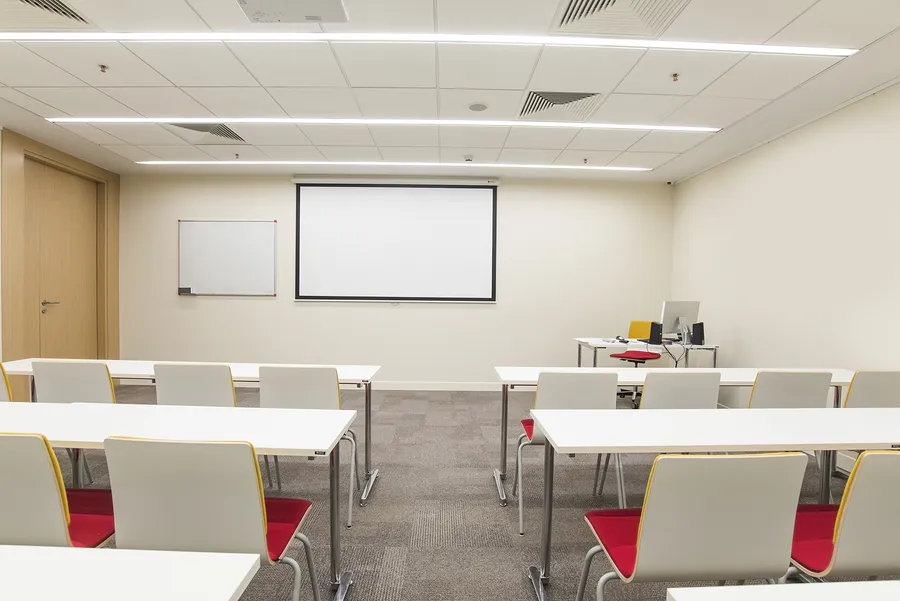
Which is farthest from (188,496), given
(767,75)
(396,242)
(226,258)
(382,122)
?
(226,258)

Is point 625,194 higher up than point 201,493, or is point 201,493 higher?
point 625,194

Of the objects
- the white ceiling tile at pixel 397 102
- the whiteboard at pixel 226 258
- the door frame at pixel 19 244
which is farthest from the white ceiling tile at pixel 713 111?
the door frame at pixel 19 244

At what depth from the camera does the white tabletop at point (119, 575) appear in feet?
2.71

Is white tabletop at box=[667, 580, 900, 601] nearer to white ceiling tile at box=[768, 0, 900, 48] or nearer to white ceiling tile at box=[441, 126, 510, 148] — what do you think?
white ceiling tile at box=[768, 0, 900, 48]

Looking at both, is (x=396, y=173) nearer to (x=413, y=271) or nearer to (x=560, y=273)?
(x=413, y=271)

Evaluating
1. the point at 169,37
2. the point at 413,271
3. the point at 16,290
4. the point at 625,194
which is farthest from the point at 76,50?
the point at 625,194

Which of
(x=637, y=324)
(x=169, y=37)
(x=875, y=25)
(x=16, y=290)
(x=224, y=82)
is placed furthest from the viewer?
(x=637, y=324)

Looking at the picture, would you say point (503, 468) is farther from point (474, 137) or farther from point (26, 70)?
point (26, 70)

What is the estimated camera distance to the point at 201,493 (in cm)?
135

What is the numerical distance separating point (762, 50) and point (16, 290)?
6.54m

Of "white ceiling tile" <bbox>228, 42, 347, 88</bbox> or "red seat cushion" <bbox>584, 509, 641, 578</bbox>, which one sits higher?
"white ceiling tile" <bbox>228, 42, 347, 88</bbox>

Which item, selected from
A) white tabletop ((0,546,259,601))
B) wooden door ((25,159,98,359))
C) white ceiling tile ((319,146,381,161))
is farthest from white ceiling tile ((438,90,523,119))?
wooden door ((25,159,98,359))

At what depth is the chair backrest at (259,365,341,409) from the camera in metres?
2.71

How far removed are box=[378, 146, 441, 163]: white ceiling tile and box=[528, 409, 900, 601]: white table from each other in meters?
3.53
